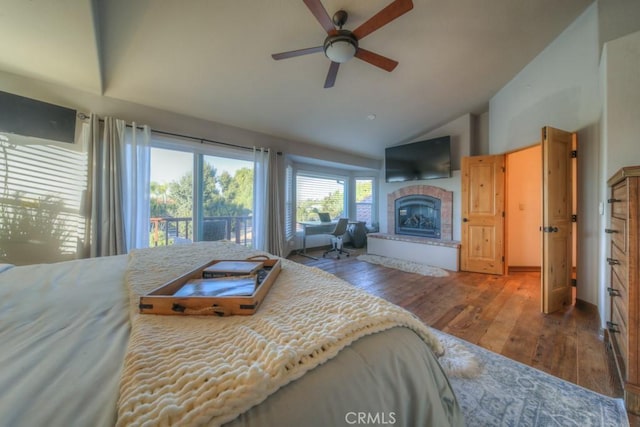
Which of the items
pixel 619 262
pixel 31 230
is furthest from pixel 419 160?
pixel 31 230

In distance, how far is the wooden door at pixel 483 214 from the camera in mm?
3545

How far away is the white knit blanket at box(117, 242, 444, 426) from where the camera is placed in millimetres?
420

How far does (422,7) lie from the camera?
7.06ft

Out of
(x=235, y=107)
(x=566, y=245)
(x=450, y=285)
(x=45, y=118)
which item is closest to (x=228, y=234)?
(x=235, y=107)

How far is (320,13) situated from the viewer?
5.63 feet

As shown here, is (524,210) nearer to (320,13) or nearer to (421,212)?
(421,212)

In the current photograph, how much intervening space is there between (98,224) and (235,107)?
2.14 m

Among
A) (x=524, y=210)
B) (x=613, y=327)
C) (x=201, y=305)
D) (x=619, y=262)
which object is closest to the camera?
(x=201, y=305)

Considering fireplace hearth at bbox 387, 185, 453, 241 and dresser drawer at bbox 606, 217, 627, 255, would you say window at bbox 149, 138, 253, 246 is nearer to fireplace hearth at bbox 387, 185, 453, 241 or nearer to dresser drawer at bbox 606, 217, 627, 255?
fireplace hearth at bbox 387, 185, 453, 241

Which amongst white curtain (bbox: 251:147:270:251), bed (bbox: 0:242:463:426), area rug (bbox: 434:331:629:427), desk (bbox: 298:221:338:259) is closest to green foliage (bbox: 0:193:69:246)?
bed (bbox: 0:242:463:426)

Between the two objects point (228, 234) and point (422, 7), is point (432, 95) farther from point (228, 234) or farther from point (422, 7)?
point (228, 234)

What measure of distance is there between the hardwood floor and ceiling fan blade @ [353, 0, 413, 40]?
8.30 feet

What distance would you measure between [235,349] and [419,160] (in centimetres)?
482

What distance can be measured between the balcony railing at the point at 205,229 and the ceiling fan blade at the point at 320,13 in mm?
2824
